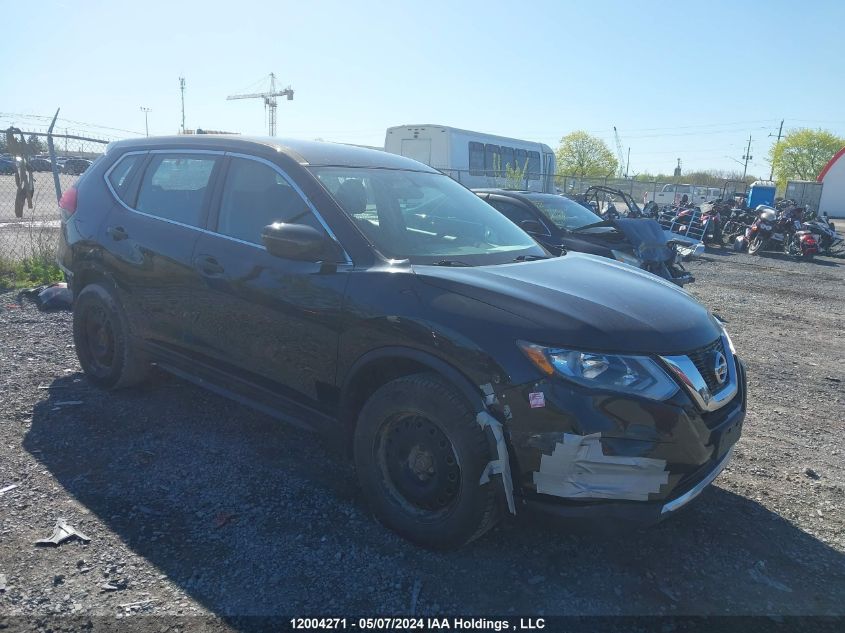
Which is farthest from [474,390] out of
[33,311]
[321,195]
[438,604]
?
[33,311]

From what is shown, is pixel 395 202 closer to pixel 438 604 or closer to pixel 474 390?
pixel 474 390

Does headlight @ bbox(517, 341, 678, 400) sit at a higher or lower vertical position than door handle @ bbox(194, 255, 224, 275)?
lower

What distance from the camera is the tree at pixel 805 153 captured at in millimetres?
73188

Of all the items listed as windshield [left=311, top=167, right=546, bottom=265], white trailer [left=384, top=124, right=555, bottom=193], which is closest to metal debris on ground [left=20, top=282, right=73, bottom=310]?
windshield [left=311, top=167, right=546, bottom=265]

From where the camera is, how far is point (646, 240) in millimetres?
9211

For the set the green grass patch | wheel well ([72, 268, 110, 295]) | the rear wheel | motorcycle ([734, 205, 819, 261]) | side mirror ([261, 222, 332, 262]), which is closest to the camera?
side mirror ([261, 222, 332, 262])

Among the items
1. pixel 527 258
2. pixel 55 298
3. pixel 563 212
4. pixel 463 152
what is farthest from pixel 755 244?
pixel 55 298

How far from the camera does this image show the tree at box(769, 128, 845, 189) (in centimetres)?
7319

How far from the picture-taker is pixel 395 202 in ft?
12.5

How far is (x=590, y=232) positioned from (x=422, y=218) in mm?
5935

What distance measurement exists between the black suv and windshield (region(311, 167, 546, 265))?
0.05 ft

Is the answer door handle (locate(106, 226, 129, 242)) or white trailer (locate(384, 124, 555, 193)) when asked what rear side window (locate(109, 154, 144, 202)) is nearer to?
door handle (locate(106, 226, 129, 242))

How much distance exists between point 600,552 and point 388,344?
1448 mm

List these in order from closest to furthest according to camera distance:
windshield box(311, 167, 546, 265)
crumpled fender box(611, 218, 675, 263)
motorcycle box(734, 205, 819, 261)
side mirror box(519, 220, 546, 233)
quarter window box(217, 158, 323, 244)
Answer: windshield box(311, 167, 546, 265), quarter window box(217, 158, 323, 244), side mirror box(519, 220, 546, 233), crumpled fender box(611, 218, 675, 263), motorcycle box(734, 205, 819, 261)
